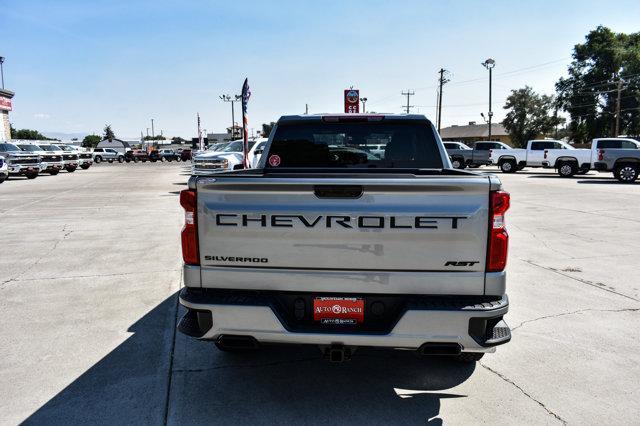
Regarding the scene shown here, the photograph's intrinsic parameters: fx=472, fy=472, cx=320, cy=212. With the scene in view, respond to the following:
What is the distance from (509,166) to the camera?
31562 millimetres

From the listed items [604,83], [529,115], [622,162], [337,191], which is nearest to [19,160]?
[337,191]

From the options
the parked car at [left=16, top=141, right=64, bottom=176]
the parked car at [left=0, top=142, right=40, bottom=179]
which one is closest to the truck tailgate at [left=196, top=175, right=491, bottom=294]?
the parked car at [left=0, top=142, right=40, bottom=179]

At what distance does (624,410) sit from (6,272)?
7444 mm

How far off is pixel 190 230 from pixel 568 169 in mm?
28300

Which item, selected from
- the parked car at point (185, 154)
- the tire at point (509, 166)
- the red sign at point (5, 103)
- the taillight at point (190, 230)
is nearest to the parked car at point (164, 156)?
the parked car at point (185, 154)

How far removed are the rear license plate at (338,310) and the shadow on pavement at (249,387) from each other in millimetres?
678

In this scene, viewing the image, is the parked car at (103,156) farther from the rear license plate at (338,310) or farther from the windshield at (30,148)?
the rear license plate at (338,310)

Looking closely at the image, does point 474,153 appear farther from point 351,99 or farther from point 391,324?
point 391,324

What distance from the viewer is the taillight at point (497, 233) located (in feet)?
9.08

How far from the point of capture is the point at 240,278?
117 inches

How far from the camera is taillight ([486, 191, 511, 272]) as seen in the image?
2.77 meters

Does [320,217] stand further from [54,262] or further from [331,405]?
[54,262]

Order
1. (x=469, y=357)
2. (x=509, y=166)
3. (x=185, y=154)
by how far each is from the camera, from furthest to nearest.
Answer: (x=185, y=154), (x=509, y=166), (x=469, y=357)

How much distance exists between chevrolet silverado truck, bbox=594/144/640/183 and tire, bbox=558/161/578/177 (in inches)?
127
